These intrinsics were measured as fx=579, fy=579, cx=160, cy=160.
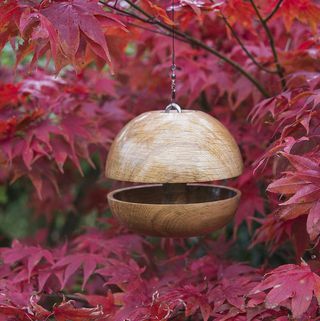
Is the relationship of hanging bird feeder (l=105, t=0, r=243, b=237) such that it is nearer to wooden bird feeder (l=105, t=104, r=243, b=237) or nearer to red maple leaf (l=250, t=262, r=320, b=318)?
wooden bird feeder (l=105, t=104, r=243, b=237)

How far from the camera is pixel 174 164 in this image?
4.04 feet

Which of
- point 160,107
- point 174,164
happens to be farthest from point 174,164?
point 160,107

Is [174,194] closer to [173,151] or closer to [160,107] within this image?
[173,151]

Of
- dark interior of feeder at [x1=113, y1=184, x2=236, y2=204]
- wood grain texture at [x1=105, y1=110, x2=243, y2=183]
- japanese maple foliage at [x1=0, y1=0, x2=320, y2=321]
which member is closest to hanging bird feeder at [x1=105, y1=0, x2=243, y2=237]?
wood grain texture at [x1=105, y1=110, x2=243, y2=183]

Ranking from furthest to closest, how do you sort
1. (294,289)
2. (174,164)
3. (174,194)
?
(174,194)
(174,164)
(294,289)

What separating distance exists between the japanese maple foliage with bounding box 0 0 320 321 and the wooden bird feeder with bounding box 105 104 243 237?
10cm

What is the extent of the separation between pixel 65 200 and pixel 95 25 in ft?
7.15

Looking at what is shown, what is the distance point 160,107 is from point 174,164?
1067mm

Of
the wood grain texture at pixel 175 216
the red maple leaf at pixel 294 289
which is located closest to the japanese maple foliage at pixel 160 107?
the red maple leaf at pixel 294 289

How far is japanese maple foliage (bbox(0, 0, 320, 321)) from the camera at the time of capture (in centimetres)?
119

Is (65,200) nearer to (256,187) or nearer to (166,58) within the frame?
(166,58)

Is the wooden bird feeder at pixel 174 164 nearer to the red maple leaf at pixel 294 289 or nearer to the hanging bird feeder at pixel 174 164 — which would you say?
the hanging bird feeder at pixel 174 164

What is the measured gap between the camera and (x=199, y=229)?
4.26 ft

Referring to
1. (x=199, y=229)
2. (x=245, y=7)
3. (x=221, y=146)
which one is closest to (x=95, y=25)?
(x=221, y=146)
